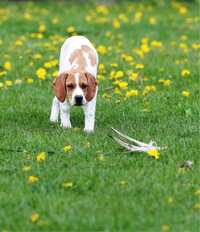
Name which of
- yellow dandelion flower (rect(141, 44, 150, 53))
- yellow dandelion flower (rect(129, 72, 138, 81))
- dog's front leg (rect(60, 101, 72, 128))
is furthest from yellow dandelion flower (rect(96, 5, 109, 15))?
dog's front leg (rect(60, 101, 72, 128))

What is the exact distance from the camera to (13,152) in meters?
6.84

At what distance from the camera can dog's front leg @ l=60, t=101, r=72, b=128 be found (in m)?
7.67

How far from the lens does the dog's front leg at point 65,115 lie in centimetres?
767

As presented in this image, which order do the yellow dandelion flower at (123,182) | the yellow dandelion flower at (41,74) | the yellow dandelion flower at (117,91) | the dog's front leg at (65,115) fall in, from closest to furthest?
the yellow dandelion flower at (123,182), the dog's front leg at (65,115), the yellow dandelion flower at (117,91), the yellow dandelion flower at (41,74)

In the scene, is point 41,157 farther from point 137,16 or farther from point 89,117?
point 137,16

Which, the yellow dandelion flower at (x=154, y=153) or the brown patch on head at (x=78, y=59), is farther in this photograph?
the brown patch on head at (x=78, y=59)

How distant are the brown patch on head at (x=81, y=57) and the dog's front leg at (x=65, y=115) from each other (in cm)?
41

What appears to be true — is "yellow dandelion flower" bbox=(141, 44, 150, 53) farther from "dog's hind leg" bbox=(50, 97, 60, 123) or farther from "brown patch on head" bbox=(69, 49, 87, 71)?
"brown patch on head" bbox=(69, 49, 87, 71)

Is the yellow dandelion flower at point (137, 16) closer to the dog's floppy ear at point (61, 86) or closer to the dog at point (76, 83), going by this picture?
the dog at point (76, 83)

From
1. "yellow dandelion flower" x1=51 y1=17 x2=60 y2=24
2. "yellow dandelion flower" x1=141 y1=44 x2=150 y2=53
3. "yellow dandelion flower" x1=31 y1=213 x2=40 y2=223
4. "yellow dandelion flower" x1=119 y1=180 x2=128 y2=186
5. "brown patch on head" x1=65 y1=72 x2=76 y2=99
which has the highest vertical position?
"yellow dandelion flower" x1=51 y1=17 x2=60 y2=24

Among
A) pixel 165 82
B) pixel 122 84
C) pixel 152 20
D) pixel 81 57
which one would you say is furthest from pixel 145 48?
pixel 81 57

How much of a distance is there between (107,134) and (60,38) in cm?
559

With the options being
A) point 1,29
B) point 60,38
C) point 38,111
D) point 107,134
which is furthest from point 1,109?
point 1,29

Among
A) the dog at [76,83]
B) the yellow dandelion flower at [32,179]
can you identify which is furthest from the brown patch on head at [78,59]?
the yellow dandelion flower at [32,179]
